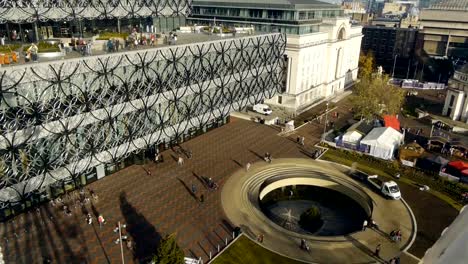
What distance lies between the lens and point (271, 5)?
87.6 meters

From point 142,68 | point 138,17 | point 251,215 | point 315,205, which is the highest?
point 138,17

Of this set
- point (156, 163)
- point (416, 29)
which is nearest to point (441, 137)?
point (156, 163)

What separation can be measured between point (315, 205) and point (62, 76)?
126ft

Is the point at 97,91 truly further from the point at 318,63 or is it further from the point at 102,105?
the point at 318,63

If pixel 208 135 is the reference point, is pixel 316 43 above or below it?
above

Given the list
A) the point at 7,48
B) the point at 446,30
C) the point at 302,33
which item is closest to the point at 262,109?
the point at 302,33

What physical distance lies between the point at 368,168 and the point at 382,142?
6237mm

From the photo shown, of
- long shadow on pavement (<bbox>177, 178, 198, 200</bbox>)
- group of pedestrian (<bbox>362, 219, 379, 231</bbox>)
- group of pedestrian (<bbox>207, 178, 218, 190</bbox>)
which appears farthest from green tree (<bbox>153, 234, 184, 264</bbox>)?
group of pedestrian (<bbox>362, 219, 379, 231</bbox>)

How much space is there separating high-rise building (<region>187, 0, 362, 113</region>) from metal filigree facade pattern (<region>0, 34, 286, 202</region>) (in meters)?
19.6

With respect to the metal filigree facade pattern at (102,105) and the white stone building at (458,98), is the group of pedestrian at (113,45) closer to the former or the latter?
the metal filigree facade pattern at (102,105)

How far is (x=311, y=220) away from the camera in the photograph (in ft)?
166

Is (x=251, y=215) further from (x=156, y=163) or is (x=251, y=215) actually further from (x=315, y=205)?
(x=156, y=163)

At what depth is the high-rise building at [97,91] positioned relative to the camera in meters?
39.2

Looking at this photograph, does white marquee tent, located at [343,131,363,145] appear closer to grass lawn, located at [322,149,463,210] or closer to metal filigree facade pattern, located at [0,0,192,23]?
grass lawn, located at [322,149,463,210]
